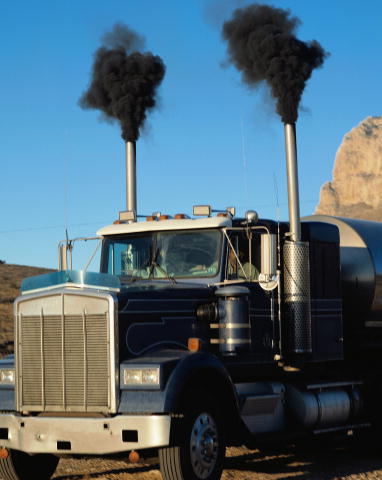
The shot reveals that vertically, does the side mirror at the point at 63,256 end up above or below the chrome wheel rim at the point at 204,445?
above

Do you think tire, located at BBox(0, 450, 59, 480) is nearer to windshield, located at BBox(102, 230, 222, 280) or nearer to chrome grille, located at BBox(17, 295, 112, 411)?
chrome grille, located at BBox(17, 295, 112, 411)

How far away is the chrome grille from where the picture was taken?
33.1ft

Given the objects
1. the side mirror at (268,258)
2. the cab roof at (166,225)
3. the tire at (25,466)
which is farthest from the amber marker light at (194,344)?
the tire at (25,466)

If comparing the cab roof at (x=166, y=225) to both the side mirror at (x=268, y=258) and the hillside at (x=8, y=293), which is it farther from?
the hillside at (x=8, y=293)

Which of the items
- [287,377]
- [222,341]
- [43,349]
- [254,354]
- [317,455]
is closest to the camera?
[43,349]

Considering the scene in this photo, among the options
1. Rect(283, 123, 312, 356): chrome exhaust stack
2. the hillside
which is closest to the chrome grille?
Rect(283, 123, 312, 356): chrome exhaust stack

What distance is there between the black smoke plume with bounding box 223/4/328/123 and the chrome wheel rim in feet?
17.1

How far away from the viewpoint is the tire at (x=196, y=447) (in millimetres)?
9883

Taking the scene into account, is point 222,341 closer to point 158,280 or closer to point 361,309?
point 158,280

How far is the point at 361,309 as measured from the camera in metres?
14.4

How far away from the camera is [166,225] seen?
12.2m

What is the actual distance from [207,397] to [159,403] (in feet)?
3.04

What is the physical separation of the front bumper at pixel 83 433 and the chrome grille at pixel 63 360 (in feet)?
0.68

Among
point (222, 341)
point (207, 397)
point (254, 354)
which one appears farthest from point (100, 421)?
point (254, 354)
